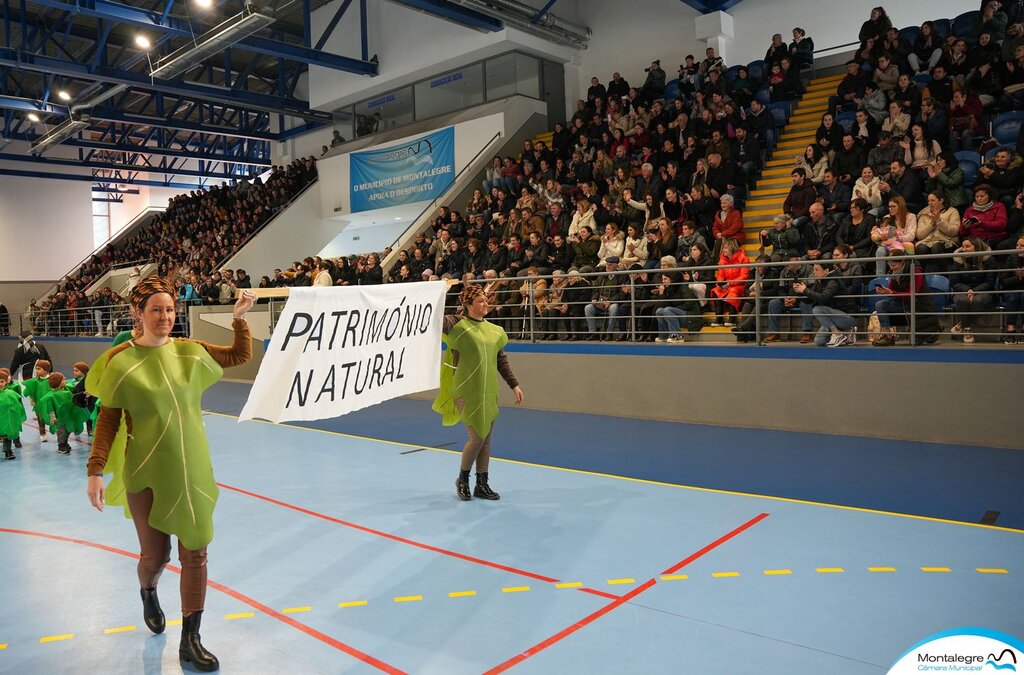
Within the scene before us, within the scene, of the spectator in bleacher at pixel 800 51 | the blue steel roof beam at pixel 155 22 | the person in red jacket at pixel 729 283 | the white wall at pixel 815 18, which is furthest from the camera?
the blue steel roof beam at pixel 155 22

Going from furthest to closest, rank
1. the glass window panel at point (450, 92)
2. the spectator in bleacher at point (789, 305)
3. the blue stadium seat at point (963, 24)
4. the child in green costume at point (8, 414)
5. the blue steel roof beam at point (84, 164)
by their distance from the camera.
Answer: the blue steel roof beam at point (84, 164) < the glass window panel at point (450, 92) < the blue stadium seat at point (963, 24) < the child in green costume at point (8, 414) < the spectator in bleacher at point (789, 305)

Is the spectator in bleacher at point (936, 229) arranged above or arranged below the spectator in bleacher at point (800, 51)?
below

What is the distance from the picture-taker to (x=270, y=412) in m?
4.62

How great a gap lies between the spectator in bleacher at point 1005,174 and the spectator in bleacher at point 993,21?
11.4 feet

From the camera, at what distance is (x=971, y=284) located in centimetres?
820

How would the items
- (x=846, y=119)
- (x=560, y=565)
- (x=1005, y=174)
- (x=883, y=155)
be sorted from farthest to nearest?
1. (x=846, y=119)
2. (x=883, y=155)
3. (x=1005, y=174)
4. (x=560, y=565)

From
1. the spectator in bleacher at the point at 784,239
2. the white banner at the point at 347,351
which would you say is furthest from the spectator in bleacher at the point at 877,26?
the white banner at the point at 347,351

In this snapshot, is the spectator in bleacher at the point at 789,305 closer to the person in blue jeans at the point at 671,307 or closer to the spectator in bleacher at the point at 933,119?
the person in blue jeans at the point at 671,307

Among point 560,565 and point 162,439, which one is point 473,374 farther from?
point 162,439

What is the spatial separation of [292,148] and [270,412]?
2638cm

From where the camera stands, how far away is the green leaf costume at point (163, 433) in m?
3.49

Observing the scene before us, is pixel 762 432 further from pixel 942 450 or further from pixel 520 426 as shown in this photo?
pixel 520 426

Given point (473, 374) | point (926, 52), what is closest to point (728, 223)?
point (926, 52)

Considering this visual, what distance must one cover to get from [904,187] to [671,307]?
328 centimetres
